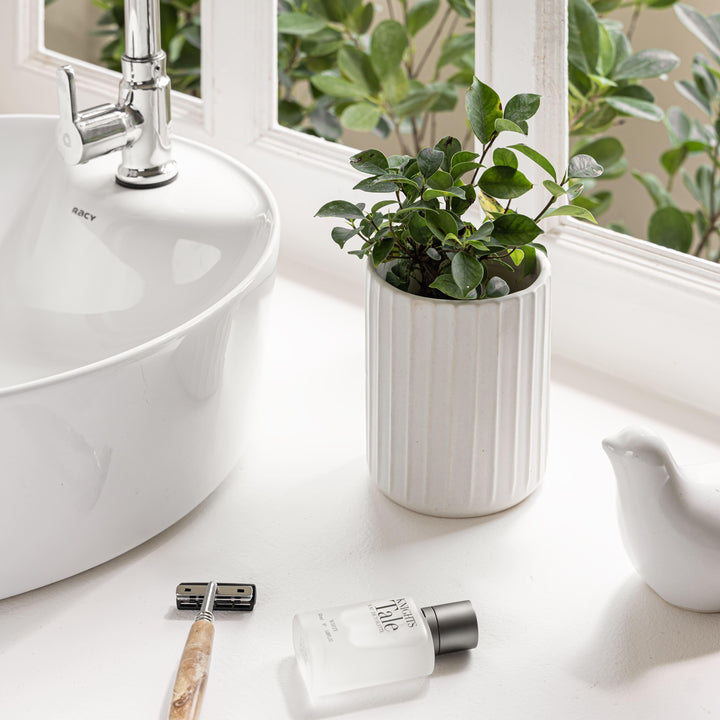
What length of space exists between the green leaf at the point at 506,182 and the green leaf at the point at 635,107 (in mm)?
462

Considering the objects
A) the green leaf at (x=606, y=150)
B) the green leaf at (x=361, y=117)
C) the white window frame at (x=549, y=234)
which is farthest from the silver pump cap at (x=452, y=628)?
the green leaf at (x=606, y=150)

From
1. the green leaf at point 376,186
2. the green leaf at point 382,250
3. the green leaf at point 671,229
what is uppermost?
the green leaf at point 376,186

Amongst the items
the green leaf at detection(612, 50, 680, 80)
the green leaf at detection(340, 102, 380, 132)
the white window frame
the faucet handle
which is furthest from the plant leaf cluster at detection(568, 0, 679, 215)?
the faucet handle

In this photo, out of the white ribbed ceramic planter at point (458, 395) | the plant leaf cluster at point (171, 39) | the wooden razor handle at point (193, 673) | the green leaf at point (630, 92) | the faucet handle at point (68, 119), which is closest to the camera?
the wooden razor handle at point (193, 673)

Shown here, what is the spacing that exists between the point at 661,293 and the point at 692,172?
0.90 meters

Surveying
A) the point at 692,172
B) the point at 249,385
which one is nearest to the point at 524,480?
the point at 249,385

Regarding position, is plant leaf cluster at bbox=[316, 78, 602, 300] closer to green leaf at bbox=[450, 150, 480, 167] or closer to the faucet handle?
green leaf at bbox=[450, 150, 480, 167]

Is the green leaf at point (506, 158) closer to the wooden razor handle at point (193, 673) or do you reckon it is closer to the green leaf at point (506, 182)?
the green leaf at point (506, 182)

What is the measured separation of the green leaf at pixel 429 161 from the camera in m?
0.65

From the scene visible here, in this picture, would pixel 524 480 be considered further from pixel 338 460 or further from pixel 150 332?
pixel 150 332

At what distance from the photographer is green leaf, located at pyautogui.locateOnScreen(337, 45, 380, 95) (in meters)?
1.23

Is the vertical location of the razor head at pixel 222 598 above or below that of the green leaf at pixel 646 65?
below

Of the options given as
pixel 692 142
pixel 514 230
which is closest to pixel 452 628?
pixel 514 230

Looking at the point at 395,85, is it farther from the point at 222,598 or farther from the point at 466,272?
the point at 222,598
